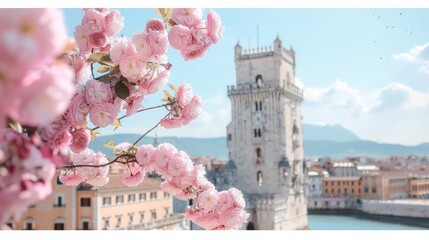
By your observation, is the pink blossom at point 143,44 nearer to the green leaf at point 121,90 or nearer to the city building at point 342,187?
the green leaf at point 121,90

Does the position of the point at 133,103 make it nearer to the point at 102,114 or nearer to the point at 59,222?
the point at 102,114

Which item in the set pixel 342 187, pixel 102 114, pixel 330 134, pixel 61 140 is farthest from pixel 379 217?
pixel 61 140

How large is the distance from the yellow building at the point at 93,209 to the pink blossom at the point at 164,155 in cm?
808

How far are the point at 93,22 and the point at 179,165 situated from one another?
1.09 feet

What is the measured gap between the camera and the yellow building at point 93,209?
9469 millimetres

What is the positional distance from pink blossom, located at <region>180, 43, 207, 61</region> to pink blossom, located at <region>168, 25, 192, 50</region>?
0.05 feet

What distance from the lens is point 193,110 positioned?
4.05 feet

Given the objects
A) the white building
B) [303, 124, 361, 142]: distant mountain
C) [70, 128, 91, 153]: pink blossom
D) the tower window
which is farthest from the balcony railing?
[303, 124, 361, 142]: distant mountain

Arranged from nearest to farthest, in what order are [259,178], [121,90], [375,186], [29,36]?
[29,36] → [121,90] → [259,178] → [375,186]

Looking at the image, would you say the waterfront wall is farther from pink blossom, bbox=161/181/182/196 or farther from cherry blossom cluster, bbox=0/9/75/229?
cherry blossom cluster, bbox=0/9/75/229

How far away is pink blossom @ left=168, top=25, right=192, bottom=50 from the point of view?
3.79 ft
